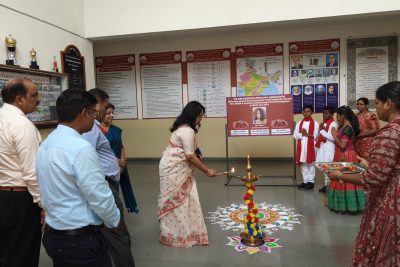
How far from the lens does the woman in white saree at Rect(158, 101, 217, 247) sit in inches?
108

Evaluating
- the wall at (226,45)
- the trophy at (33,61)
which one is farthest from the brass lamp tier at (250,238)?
the wall at (226,45)

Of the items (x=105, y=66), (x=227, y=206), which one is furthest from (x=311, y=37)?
(x=105, y=66)

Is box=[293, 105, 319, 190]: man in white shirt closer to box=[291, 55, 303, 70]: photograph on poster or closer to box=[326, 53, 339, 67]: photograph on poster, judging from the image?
box=[291, 55, 303, 70]: photograph on poster

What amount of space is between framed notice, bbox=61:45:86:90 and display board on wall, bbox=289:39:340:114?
3.92 meters

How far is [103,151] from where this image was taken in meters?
2.07

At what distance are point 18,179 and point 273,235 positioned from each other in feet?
7.31

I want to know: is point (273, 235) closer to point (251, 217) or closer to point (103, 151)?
point (251, 217)

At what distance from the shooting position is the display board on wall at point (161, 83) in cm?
670

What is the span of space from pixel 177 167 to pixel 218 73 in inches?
162

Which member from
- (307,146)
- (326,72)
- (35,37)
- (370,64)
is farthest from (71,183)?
(370,64)

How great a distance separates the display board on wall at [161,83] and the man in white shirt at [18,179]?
4.86 m

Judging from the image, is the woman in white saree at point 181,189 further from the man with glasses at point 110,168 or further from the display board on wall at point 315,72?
the display board on wall at point 315,72

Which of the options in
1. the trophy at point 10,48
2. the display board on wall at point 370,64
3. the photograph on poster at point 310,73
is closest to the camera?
the trophy at point 10,48

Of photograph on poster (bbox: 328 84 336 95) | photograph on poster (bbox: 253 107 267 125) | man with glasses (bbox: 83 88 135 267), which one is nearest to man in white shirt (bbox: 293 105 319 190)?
photograph on poster (bbox: 253 107 267 125)
